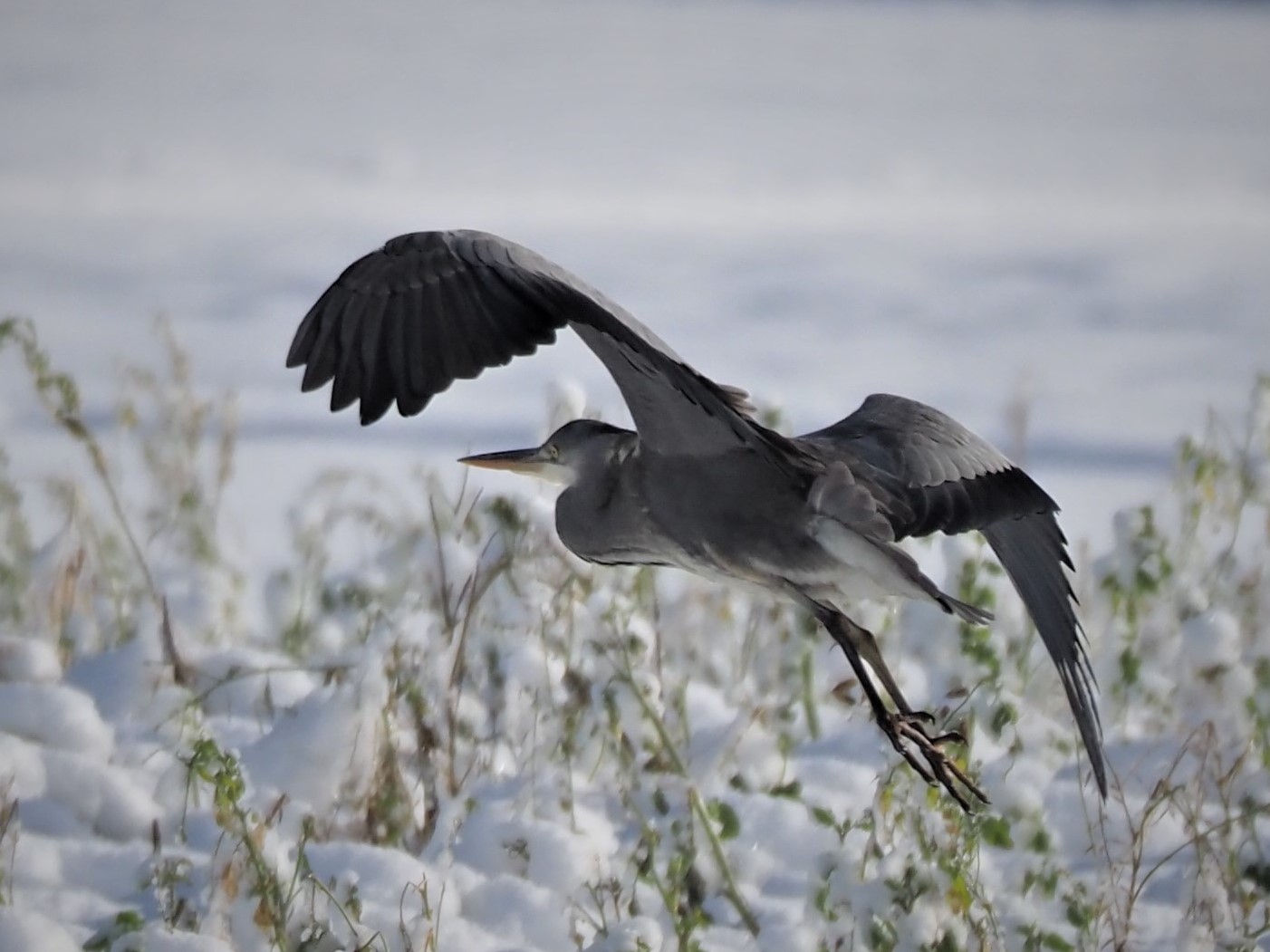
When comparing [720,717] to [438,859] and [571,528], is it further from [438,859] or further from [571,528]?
[571,528]

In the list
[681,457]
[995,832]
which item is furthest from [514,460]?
[995,832]

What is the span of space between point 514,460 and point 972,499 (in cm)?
75

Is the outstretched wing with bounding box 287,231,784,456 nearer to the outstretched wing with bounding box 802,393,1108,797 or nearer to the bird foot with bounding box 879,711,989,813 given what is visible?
the outstretched wing with bounding box 802,393,1108,797

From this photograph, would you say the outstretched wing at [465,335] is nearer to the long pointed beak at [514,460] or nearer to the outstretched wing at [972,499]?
the outstretched wing at [972,499]

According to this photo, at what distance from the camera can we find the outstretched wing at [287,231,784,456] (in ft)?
7.54

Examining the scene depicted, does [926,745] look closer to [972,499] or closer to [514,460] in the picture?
[972,499]

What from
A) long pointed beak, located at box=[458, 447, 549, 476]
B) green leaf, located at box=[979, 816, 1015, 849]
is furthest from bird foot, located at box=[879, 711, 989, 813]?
long pointed beak, located at box=[458, 447, 549, 476]

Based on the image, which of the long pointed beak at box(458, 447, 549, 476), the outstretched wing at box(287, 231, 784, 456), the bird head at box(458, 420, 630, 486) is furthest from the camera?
the long pointed beak at box(458, 447, 549, 476)

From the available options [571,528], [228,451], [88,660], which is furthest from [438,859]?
[228,451]

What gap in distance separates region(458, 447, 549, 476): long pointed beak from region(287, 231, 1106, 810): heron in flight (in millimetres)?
89

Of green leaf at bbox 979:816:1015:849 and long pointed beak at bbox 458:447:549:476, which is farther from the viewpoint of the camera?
long pointed beak at bbox 458:447:549:476

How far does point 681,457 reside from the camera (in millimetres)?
2561

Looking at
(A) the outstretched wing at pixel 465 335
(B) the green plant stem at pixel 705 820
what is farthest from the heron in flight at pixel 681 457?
(B) the green plant stem at pixel 705 820

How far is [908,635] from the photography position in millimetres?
3760
